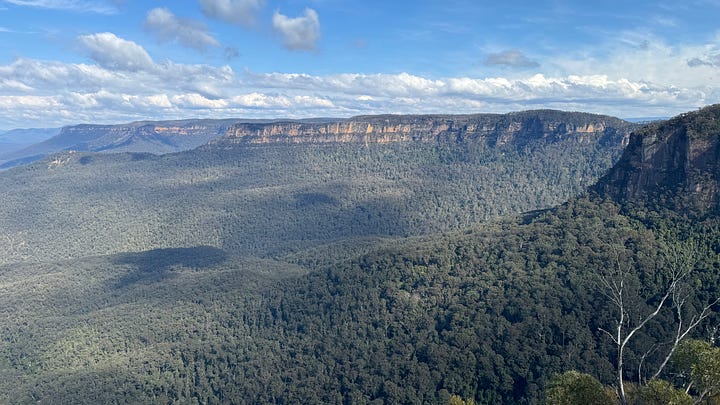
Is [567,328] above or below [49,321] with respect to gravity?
above

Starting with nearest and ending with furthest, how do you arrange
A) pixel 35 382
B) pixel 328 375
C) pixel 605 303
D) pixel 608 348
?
pixel 608 348 → pixel 605 303 → pixel 328 375 → pixel 35 382

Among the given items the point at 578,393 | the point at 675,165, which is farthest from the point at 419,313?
the point at 578,393

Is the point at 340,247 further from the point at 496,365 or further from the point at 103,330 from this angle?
the point at 496,365

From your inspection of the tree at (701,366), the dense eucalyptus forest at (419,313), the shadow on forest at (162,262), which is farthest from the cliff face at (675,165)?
the shadow on forest at (162,262)

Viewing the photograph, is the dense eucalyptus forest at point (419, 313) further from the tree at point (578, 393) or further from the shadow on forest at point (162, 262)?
the tree at point (578, 393)

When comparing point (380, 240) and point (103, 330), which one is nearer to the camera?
point (103, 330)

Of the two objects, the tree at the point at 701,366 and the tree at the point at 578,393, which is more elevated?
the tree at the point at 701,366

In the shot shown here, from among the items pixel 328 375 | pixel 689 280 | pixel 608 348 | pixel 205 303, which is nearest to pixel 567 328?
pixel 608 348
